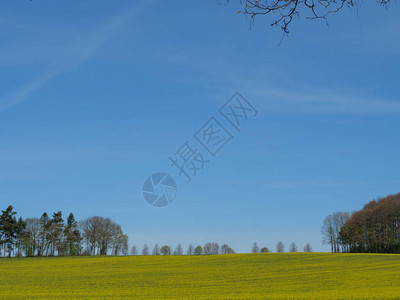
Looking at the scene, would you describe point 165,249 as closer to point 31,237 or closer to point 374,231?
point 31,237

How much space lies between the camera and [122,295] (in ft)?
74.2

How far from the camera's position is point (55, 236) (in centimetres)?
9656

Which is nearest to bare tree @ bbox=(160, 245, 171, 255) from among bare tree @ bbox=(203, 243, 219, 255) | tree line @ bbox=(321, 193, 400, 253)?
bare tree @ bbox=(203, 243, 219, 255)

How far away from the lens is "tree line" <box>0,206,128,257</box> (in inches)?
3708

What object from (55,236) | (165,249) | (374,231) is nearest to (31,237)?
(55,236)

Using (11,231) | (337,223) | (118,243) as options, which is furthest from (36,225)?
(337,223)

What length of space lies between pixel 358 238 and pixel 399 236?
30.8 feet

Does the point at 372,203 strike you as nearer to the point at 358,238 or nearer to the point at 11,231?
the point at 358,238

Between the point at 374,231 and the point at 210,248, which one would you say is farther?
→ the point at 210,248

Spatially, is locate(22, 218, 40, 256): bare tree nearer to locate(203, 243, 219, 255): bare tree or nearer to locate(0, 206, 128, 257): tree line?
locate(0, 206, 128, 257): tree line

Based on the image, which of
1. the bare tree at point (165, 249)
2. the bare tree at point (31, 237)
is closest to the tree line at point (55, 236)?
the bare tree at point (31, 237)

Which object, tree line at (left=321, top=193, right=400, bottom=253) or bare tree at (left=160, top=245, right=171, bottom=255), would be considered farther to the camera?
bare tree at (left=160, top=245, right=171, bottom=255)

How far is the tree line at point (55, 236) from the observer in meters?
94.2

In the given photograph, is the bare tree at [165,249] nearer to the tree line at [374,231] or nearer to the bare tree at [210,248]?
the bare tree at [210,248]
